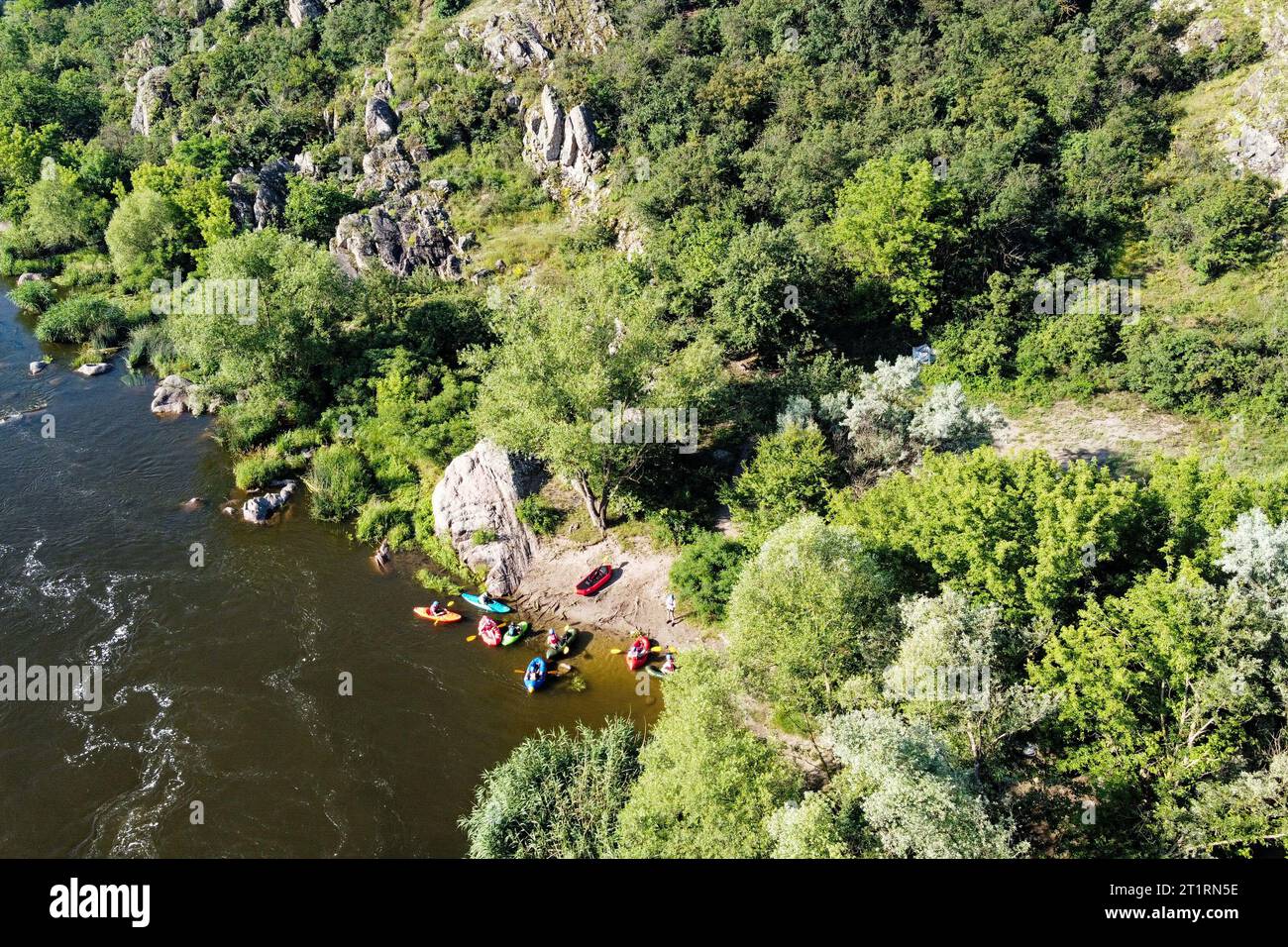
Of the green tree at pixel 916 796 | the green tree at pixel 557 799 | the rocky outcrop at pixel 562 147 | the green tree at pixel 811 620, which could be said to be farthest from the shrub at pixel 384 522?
the rocky outcrop at pixel 562 147

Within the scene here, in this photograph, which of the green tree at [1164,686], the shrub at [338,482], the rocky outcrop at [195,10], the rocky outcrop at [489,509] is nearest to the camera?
the green tree at [1164,686]

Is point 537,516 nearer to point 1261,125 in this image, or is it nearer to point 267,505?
point 267,505

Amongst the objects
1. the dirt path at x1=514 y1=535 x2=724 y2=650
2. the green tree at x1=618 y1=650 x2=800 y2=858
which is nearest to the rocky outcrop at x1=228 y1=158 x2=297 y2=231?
the dirt path at x1=514 y1=535 x2=724 y2=650

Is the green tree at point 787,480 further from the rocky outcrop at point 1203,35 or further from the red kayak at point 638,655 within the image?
the rocky outcrop at point 1203,35

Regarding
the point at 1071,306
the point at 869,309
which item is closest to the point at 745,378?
the point at 869,309

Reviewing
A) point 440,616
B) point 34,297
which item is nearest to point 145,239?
point 34,297

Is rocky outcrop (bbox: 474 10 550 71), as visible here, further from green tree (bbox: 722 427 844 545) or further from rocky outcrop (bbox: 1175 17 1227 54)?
green tree (bbox: 722 427 844 545)
